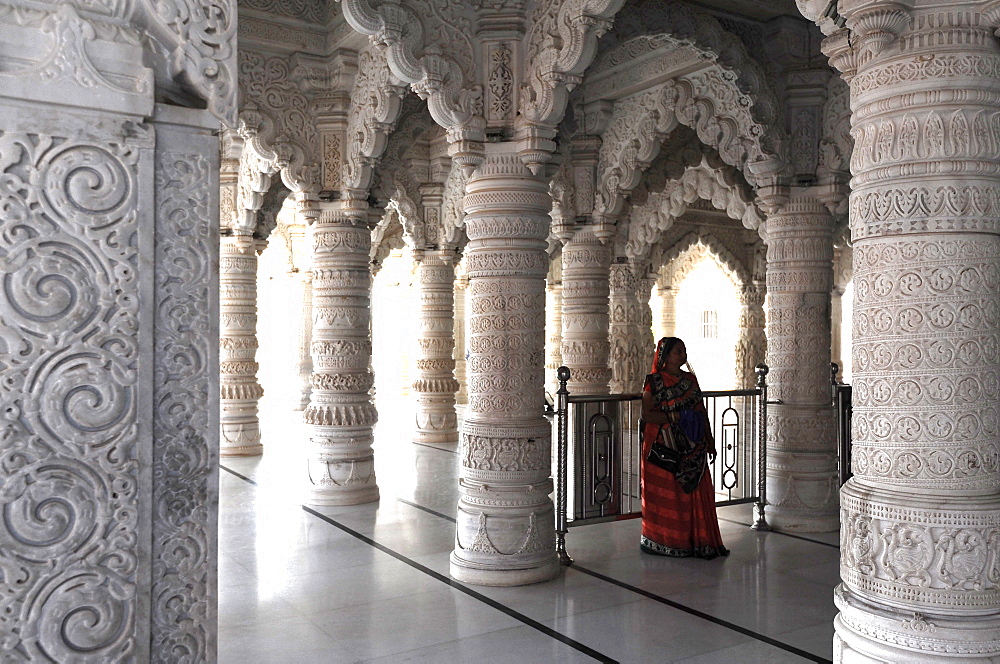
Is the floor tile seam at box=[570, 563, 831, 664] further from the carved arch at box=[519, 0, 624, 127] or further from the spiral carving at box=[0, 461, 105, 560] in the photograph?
the spiral carving at box=[0, 461, 105, 560]

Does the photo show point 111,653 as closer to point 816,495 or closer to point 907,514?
point 907,514

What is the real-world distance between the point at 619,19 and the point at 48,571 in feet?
15.9

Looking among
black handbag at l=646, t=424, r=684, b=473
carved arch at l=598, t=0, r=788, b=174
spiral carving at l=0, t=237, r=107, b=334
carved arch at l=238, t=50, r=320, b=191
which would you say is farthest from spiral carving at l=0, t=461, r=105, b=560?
carved arch at l=238, t=50, r=320, b=191

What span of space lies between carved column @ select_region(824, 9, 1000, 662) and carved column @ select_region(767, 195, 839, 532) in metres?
3.37

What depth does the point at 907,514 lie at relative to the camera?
2.65 m

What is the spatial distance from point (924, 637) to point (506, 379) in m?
2.69

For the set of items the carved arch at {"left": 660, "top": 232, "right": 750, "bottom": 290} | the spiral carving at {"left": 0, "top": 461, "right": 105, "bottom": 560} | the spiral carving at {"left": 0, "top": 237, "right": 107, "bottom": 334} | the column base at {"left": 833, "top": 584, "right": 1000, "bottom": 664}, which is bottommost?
the column base at {"left": 833, "top": 584, "right": 1000, "bottom": 664}

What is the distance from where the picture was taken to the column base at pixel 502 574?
183 inches

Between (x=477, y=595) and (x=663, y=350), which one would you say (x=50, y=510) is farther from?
(x=663, y=350)

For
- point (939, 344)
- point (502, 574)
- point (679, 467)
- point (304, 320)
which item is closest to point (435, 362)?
point (304, 320)

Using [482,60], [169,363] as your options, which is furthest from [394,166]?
[169,363]

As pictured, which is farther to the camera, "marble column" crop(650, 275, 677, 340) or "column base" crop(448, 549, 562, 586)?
"marble column" crop(650, 275, 677, 340)

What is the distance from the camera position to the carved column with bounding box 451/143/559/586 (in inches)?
188

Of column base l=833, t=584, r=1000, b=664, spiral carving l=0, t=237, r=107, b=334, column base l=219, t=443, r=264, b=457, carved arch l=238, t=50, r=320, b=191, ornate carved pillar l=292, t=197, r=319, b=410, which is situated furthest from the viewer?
ornate carved pillar l=292, t=197, r=319, b=410
